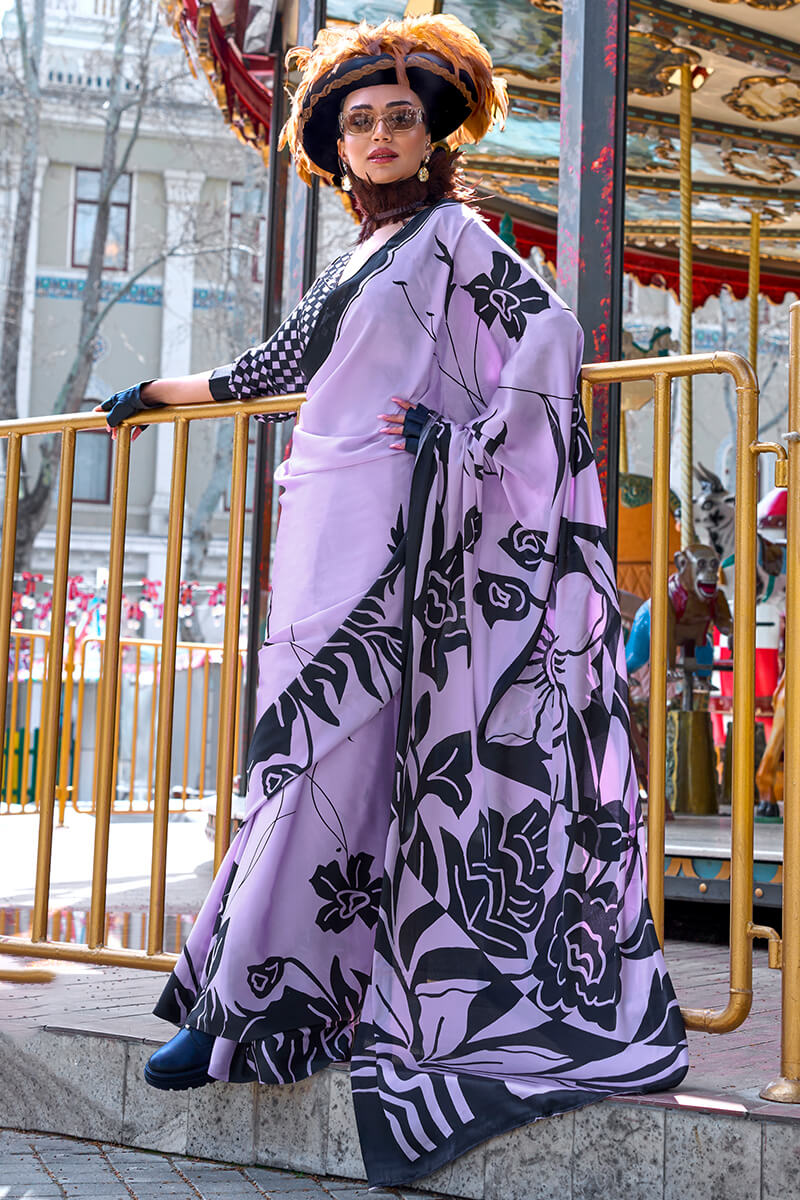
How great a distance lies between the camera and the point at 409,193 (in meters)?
2.61

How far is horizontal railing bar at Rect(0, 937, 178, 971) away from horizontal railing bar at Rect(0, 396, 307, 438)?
1.02m

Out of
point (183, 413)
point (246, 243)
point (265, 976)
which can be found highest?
point (246, 243)

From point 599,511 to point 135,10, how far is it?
20.0 m

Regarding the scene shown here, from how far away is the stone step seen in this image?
2002 millimetres

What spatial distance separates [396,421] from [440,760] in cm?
55

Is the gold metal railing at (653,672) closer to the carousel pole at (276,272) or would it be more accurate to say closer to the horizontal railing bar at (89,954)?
the horizontal railing bar at (89,954)

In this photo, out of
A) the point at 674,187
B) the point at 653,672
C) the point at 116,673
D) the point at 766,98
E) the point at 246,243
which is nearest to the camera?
the point at 653,672

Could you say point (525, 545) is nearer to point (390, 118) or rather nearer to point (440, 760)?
point (440, 760)

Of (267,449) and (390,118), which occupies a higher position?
→ (390,118)

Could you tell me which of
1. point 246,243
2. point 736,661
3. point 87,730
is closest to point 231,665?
point 736,661

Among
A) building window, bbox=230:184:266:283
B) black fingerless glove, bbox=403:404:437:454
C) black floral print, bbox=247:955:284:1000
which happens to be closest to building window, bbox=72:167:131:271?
building window, bbox=230:184:266:283

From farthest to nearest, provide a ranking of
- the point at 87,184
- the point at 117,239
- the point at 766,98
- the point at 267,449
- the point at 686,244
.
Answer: the point at 87,184
the point at 117,239
the point at 766,98
the point at 686,244
the point at 267,449

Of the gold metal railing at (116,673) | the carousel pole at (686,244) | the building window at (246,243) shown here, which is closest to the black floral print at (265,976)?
the gold metal railing at (116,673)

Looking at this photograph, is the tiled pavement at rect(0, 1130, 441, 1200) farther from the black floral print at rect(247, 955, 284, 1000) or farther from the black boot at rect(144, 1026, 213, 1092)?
the black floral print at rect(247, 955, 284, 1000)
